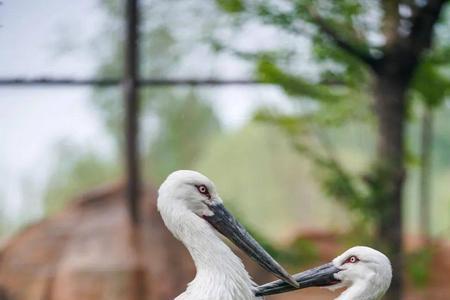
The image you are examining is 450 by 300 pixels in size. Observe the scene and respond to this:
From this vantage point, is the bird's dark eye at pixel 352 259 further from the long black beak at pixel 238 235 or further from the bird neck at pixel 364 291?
the long black beak at pixel 238 235

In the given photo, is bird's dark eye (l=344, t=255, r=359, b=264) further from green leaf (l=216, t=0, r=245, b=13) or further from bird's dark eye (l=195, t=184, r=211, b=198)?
green leaf (l=216, t=0, r=245, b=13)

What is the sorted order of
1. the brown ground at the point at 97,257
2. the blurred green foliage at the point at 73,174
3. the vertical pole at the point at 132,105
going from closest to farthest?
the brown ground at the point at 97,257
the vertical pole at the point at 132,105
the blurred green foliage at the point at 73,174

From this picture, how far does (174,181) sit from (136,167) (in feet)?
14.0

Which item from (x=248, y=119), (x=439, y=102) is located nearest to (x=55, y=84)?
(x=248, y=119)

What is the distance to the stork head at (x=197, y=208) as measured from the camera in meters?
3.86

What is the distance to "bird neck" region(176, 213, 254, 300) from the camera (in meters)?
3.78

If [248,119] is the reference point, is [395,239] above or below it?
below

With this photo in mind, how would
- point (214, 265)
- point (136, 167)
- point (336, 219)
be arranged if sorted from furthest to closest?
point (336, 219) → point (136, 167) → point (214, 265)

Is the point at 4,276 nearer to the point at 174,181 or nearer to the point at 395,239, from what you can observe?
the point at 395,239

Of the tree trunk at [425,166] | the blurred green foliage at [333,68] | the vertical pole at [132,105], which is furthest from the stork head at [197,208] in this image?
the tree trunk at [425,166]

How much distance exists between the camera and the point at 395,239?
7.05m

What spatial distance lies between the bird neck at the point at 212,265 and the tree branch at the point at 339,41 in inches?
123

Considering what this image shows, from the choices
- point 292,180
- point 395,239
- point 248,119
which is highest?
point 248,119

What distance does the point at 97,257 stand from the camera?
7645 mm
